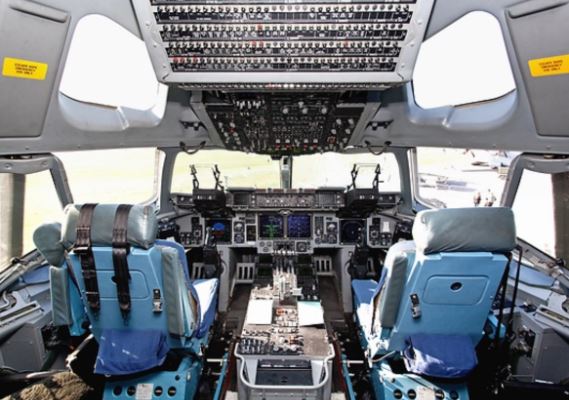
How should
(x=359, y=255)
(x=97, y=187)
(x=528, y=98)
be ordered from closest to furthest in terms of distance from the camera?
(x=528, y=98) → (x=97, y=187) → (x=359, y=255)

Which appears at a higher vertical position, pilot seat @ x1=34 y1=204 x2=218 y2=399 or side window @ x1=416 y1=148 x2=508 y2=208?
side window @ x1=416 y1=148 x2=508 y2=208

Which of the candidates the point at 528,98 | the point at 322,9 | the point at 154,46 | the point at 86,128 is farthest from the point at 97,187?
the point at 528,98

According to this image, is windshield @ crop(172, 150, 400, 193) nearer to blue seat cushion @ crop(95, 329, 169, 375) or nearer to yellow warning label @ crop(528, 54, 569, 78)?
yellow warning label @ crop(528, 54, 569, 78)

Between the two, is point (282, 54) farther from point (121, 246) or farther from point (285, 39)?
point (121, 246)

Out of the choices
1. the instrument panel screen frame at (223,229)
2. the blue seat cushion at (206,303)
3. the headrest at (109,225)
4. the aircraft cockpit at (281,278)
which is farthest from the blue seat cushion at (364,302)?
the instrument panel screen frame at (223,229)

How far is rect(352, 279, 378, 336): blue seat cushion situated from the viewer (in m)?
2.41

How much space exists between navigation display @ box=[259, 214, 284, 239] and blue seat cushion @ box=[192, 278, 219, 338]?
121 cm

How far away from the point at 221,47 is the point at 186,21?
0.76 ft

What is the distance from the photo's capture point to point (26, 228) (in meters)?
2.69

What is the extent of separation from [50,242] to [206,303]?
46.9 inches

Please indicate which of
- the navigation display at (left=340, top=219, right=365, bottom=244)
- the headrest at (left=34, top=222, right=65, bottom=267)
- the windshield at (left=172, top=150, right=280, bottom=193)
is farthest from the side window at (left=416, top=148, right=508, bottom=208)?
the headrest at (left=34, top=222, right=65, bottom=267)

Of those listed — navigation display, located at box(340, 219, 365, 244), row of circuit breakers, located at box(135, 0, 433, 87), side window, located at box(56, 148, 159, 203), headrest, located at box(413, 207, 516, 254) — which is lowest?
navigation display, located at box(340, 219, 365, 244)

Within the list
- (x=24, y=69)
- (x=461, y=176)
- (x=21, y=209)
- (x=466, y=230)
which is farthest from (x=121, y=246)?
(x=461, y=176)

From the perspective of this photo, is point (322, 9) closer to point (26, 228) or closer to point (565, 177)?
point (565, 177)
